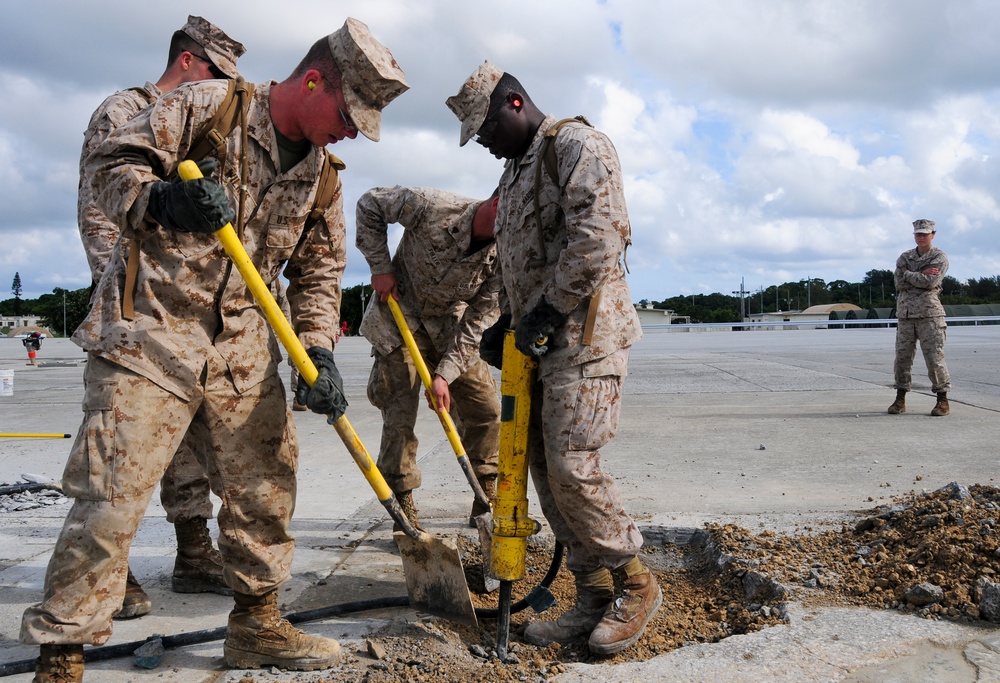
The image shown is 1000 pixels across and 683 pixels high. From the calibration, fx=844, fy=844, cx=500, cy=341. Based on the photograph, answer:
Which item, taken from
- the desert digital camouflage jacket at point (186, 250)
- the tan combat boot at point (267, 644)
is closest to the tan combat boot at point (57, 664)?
the tan combat boot at point (267, 644)

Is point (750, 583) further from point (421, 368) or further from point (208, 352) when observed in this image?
point (208, 352)

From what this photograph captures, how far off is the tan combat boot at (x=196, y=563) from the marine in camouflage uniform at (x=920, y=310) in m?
7.18

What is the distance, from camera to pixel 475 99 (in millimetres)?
3523

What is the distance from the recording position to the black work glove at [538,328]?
125 inches

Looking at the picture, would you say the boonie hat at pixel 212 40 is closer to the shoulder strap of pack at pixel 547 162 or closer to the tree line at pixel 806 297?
the shoulder strap of pack at pixel 547 162

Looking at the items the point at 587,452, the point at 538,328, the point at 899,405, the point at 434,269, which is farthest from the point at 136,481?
the point at 899,405

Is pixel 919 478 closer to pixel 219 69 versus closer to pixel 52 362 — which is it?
pixel 219 69

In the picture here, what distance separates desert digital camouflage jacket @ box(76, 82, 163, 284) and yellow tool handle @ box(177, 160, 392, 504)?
1227 millimetres

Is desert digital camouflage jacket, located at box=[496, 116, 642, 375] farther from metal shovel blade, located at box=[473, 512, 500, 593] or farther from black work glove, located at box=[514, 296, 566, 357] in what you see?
metal shovel blade, located at box=[473, 512, 500, 593]

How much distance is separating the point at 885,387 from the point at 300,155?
387 inches

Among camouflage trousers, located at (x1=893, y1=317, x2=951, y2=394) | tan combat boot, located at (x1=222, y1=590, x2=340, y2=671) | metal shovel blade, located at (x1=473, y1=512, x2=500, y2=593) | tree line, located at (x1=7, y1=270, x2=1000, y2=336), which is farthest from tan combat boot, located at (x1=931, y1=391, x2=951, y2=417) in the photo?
tree line, located at (x1=7, y1=270, x2=1000, y2=336)

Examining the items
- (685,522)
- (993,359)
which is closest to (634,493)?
(685,522)

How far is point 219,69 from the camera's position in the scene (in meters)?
4.52

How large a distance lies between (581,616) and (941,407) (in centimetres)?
651
